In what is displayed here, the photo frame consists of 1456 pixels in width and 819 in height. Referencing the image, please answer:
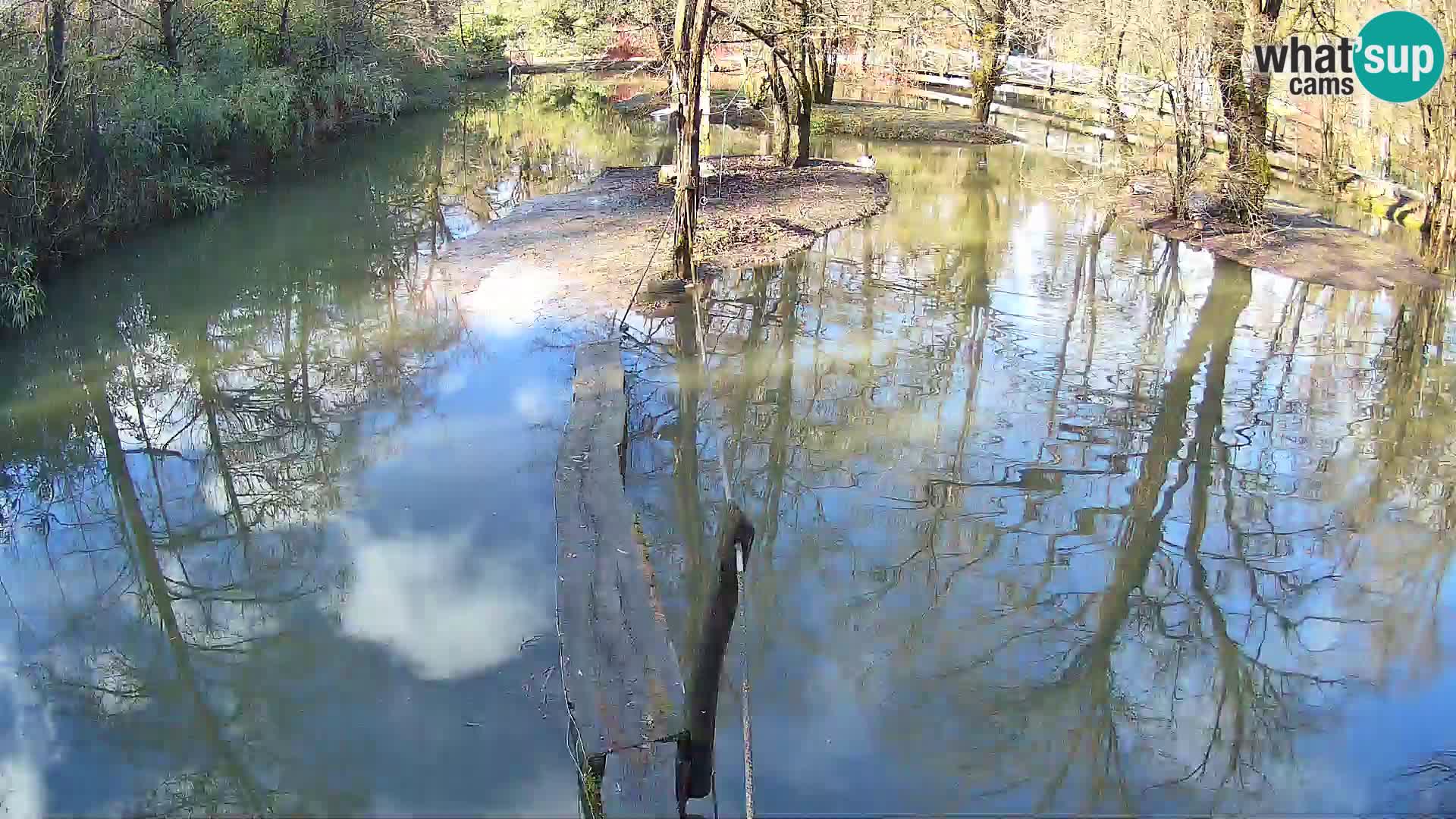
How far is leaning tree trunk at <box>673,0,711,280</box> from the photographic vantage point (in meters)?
10.9

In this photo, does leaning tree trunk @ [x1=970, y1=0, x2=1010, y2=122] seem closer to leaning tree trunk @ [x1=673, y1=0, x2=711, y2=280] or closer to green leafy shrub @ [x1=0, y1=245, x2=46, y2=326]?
leaning tree trunk @ [x1=673, y1=0, x2=711, y2=280]

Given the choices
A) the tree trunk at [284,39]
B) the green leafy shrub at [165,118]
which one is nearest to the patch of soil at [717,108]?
the tree trunk at [284,39]

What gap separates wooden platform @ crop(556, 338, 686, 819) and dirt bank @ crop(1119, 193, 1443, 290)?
32.8 feet

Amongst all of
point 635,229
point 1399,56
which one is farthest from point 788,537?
point 1399,56

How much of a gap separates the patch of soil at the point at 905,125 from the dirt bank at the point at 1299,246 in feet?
24.7

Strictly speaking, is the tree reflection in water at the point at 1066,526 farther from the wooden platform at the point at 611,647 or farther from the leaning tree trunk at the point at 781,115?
the leaning tree trunk at the point at 781,115

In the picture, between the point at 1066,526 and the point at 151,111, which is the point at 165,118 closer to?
the point at 151,111

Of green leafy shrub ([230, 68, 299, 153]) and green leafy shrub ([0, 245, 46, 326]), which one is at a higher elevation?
green leafy shrub ([230, 68, 299, 153])

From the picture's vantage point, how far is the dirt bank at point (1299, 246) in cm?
1327

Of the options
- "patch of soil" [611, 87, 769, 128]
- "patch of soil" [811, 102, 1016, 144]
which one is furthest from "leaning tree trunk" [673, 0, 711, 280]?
"patch of soil" [811, 102, 1016, 144]

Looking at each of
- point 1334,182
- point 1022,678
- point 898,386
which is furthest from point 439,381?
point 1334,182

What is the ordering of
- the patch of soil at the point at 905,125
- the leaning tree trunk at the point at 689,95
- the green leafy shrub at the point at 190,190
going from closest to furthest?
the leaning tree trunk at the point at 689,95 → the green leafy shrub at the point at 190,190 → the patch of soil at the point at 905,125

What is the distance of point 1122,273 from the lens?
1378 cm

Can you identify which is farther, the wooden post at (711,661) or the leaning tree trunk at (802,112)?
the leaning tree trunk at (802,112)
